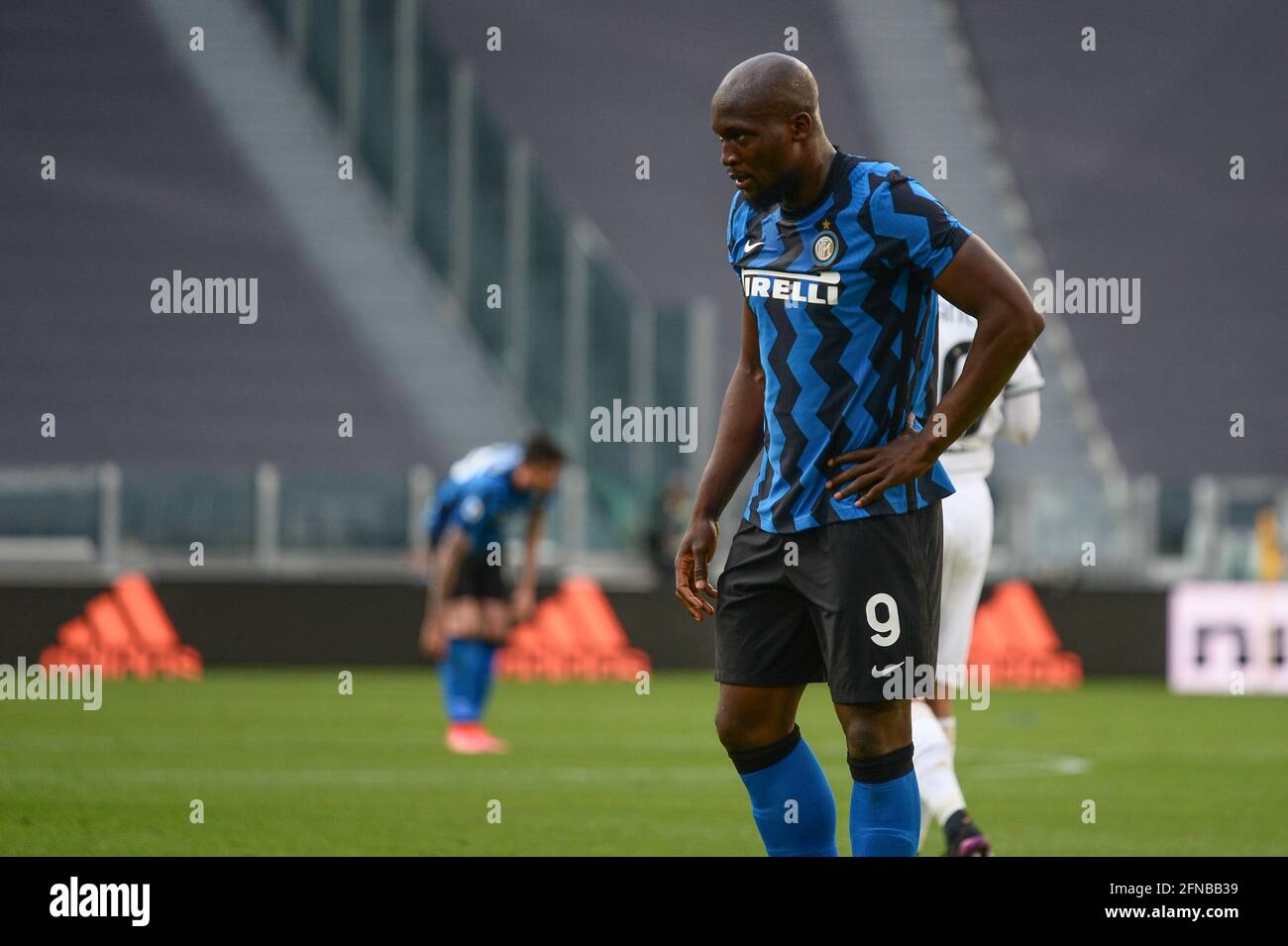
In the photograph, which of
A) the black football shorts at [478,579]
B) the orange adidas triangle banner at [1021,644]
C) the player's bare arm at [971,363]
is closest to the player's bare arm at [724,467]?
the player's bare arm at [971,363]

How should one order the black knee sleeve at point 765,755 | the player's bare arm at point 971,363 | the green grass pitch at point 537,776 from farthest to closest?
the green grass pitch at point 537,776
the black knee sleeve at point 765,755
the player's bare arm at point 971,363

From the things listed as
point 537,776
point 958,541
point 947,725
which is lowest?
point 537,776

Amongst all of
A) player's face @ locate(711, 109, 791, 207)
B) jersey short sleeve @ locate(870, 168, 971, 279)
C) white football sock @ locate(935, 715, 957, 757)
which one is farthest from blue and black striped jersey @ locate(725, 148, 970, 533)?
white football sock @ locate(935, 715, 957, 757)

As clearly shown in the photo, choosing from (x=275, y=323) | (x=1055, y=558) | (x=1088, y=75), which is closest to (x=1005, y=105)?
(x=1088, y=75)

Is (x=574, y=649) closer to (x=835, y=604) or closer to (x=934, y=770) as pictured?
(x=934, y=770)

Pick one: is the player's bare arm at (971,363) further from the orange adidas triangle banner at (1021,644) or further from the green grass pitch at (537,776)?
the orange adidas triangle banner at (1021,644)

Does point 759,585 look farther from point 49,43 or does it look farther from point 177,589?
point 49,43

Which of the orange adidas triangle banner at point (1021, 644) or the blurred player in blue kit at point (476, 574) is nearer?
the blurred player in blue kit at point (476, 574)

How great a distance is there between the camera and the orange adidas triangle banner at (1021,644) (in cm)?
1961

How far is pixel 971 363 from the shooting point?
4.97 meters

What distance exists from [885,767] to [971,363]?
100 cm

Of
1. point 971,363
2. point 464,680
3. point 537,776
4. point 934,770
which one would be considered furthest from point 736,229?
point 464,680

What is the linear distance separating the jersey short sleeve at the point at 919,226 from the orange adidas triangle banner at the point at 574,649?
15160 millimetres

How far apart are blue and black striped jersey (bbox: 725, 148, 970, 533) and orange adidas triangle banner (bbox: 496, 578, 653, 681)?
14966 millimetres
